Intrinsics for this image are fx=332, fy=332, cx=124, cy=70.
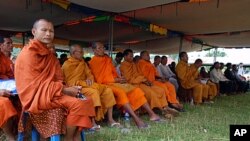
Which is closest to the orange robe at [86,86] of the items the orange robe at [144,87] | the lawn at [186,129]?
the lawn at [186,129]

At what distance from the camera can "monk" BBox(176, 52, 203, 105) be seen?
7383 millimetres

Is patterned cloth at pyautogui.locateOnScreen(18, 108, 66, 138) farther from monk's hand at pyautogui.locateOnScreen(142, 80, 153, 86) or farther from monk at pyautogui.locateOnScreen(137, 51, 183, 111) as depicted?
monk at pyautogui.locateOnScreen(137, 51, 183, 111)

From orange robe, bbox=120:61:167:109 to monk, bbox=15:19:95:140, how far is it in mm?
2536

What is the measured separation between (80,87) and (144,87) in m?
2.55

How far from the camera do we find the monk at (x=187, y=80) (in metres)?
7.38

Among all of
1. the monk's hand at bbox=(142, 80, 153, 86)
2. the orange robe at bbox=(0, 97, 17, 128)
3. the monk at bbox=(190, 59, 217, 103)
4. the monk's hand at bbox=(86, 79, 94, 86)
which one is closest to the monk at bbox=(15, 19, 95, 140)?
the orange robe at bbox=(0, 97, 17, 128)

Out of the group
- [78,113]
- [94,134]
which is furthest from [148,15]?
[78,113]

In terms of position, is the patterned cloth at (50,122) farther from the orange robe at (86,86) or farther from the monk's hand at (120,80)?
the monk's hand at (120,80)

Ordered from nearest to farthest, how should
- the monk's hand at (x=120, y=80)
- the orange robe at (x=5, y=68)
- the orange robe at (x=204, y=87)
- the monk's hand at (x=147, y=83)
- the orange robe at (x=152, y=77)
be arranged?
the orange robe at (x=5, y=68) < the monk's hand at (x=120, y=80) < the monk's hand at (x=147, y=83) < the orange robe at (x=152, y=77) < the orange robe at (x=204, y=87)

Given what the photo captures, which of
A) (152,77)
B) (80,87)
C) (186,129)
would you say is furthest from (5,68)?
(152,77)

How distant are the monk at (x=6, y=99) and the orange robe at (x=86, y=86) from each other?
31.5 inches

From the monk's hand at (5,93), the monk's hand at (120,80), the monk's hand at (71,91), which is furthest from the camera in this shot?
the monk's hand at (120,80)

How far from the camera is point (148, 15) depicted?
23.7 feet

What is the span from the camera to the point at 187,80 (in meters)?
7.41
